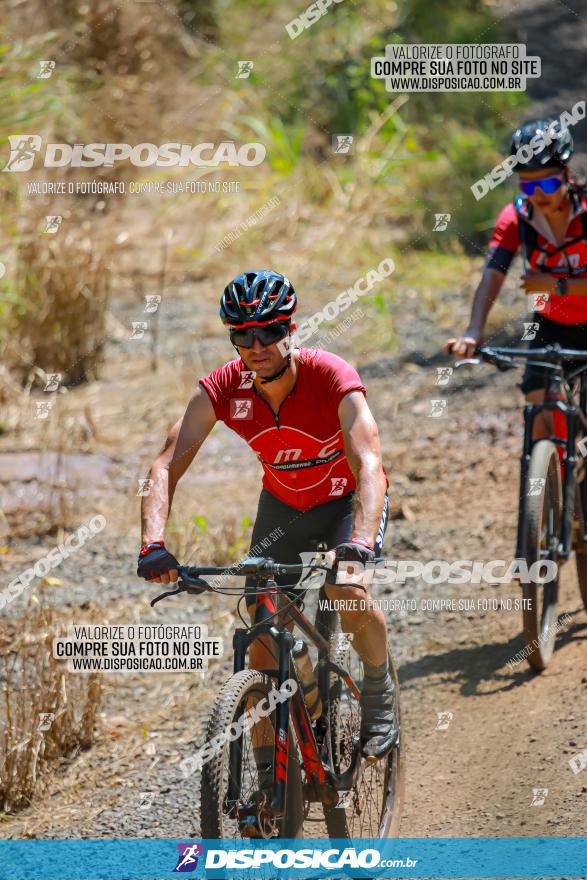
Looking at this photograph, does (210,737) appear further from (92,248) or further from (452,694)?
(92,248)

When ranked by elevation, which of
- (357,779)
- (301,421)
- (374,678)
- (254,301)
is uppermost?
(254,301)

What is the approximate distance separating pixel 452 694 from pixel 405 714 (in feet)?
0.94

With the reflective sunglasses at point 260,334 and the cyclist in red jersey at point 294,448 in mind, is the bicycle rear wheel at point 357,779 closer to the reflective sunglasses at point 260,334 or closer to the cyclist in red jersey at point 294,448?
the cyclist in red jersey at point 294,448

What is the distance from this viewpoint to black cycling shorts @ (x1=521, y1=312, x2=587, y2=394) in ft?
19.0

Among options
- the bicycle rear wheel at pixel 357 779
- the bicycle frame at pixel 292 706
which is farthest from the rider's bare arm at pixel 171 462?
the bicycle rear wheel at pixel 357 779

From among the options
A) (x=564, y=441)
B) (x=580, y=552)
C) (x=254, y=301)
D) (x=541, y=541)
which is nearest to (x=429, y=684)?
(x=541, y=541)

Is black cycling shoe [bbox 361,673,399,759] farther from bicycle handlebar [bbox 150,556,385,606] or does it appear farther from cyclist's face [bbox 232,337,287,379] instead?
cyclist's face [bbox 232,337,287,379]

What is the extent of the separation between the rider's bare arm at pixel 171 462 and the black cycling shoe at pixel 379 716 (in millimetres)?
1009

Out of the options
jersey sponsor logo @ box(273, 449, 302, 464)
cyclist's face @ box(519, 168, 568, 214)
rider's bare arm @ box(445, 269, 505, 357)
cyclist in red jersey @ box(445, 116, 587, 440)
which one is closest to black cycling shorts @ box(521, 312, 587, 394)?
cyclist in red jersey @ box(445, 116, 587, 440)

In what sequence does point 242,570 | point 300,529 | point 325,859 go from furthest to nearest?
point 300,529 → point 325,859 → point 242,570

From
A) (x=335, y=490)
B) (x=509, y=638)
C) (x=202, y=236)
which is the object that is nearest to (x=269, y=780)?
(x=335, y=490)

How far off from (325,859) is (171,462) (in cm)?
150

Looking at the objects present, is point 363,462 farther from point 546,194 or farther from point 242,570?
point 546,194

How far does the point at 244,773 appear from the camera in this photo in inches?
145
